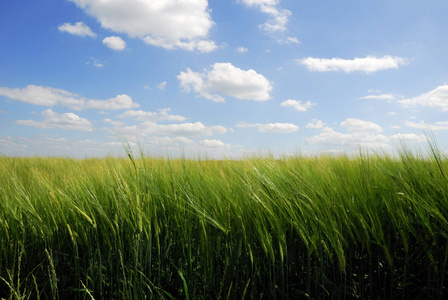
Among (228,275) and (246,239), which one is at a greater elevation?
(246,239)

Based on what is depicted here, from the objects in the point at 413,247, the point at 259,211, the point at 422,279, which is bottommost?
the point at 422,279

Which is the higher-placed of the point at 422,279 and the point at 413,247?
the point at 413,247

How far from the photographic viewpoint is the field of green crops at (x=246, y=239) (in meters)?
1.22

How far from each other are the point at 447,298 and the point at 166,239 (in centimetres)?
131

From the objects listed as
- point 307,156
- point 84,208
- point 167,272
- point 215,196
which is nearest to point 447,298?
point 215,196

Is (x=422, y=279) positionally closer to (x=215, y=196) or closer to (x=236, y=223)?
(x=236, y=223)

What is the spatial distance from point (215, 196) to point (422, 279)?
0.99m

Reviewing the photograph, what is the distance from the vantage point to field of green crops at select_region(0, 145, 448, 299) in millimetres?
1223

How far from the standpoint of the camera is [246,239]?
1.23 metres

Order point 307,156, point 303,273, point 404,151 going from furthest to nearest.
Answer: point 307,156
point 404,151
point 303,273

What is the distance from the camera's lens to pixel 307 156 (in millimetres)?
4062

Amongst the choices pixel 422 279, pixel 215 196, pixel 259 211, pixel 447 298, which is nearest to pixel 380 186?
pixel 422 279

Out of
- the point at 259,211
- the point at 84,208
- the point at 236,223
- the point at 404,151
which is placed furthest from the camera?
the point at 404,151

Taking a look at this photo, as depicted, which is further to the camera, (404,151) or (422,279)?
(404,151)
